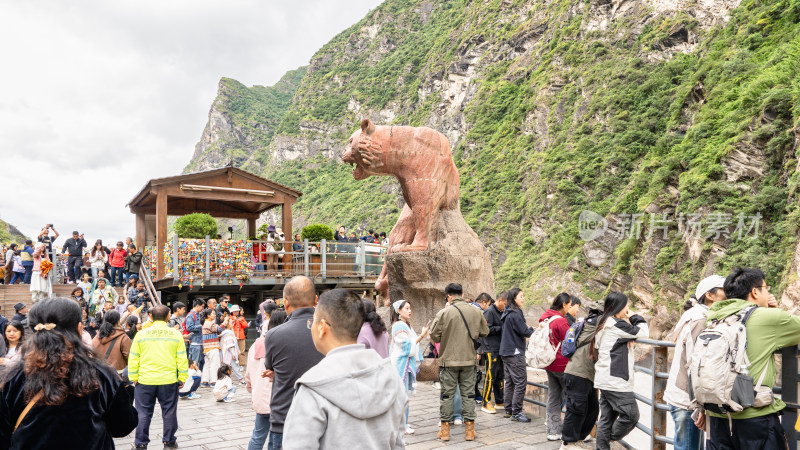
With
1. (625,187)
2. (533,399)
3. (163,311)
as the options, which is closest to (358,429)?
(163,311)

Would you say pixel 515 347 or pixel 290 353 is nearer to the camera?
pixel 290 353

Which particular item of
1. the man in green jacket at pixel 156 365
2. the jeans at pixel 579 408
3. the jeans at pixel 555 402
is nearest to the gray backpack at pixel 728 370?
the jeans at pixel 579 408

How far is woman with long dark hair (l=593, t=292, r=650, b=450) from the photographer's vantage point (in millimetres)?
4559

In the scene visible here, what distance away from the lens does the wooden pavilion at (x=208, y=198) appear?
1482 centimetres

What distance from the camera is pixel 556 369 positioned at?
560 cm

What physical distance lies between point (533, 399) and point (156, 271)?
449 inches

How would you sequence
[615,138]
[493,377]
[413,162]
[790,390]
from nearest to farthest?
[790,390], [493,377], [413,162], [615,138]

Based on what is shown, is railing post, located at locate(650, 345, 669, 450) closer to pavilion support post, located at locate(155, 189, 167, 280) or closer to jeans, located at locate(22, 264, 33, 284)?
pavilion support post, located at locate(155, 189, 167, 280)

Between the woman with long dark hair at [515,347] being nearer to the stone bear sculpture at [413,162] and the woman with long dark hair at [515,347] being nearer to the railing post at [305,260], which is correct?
the stone bear sculpture at [413,162]

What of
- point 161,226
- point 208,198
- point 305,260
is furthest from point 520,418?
point 208,198

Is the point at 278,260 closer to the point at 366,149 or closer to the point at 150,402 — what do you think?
the point at 366,149

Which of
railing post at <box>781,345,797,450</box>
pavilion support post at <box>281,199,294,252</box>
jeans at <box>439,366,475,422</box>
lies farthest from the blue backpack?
pavilion support post at <box>281,199,294,252</box>

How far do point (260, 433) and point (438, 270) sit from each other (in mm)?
4826

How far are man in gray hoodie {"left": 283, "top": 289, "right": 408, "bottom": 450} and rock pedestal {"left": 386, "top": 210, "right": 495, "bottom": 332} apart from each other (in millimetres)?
6435
